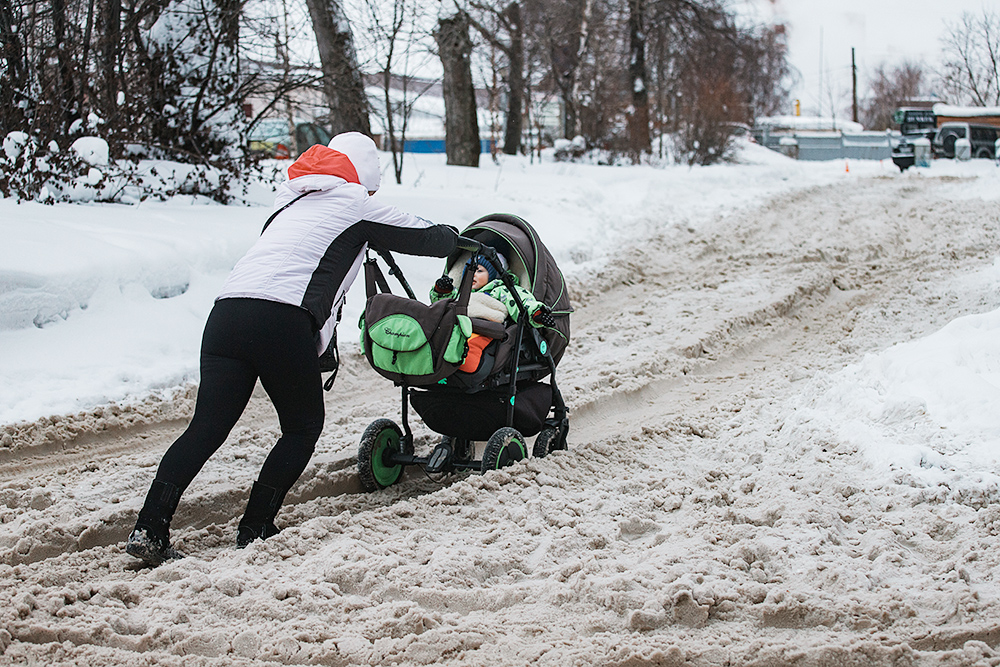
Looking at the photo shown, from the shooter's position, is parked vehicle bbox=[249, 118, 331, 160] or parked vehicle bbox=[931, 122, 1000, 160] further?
parked vehicle bbox=[931, 122, 1000, 160]

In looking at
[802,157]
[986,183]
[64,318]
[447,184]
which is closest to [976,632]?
[64,318]

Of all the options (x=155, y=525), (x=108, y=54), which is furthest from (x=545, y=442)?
(x=108, y=54)

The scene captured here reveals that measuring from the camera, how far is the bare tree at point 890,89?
57.3 metres

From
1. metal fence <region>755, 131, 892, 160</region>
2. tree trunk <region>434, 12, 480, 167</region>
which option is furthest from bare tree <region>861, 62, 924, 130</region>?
tree trunk <region>434, 12, 480, 167</region>

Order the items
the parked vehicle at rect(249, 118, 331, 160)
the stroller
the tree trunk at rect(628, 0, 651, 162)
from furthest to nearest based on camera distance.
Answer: the tree trunk at rect(628, 0, 651, 162) → the parked vehicle at rect(249, 118, 331, 160) → the stroller

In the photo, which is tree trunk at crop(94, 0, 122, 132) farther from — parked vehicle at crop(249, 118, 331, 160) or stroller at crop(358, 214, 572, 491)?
stroller at crop(358, 214, 572, 491)

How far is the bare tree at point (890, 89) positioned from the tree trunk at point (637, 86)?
3390cm

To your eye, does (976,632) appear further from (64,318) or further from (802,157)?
(802,157)

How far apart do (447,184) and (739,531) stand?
464 inches

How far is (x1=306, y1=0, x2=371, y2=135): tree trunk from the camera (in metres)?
11.8

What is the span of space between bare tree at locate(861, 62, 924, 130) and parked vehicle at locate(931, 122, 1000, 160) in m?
27.4

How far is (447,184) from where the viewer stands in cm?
1498

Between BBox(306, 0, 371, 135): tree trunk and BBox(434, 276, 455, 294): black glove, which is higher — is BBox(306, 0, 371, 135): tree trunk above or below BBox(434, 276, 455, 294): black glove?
above

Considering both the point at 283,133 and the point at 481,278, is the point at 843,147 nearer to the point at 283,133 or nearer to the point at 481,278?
the point at 283,133
